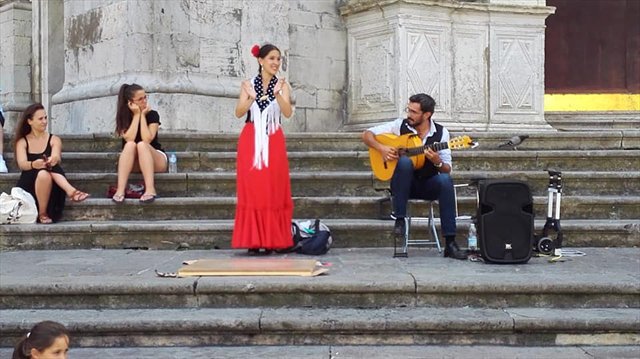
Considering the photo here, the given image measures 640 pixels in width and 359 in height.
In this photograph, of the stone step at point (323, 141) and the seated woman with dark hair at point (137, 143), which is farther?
the stone step at point (323, 141)

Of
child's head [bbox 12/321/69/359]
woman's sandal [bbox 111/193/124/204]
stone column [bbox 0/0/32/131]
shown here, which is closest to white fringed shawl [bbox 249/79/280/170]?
woman's sandal [bbox 111/193/124/204]

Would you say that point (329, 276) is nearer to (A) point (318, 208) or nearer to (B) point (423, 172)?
(B) point (423, 172)

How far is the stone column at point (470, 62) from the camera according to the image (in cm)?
1048

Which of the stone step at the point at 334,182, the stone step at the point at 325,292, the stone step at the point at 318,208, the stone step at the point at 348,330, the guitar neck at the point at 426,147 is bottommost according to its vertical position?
the stone step at the point at 348,330

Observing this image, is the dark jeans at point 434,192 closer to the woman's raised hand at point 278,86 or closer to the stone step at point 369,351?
the woman's raised hand at point 278,86

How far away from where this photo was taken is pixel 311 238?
21.3 ft

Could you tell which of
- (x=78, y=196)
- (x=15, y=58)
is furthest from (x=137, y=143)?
(x=15, y=58)

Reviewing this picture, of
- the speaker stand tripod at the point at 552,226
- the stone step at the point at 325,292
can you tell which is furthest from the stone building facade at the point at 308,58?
the stone step at the point at 325,292

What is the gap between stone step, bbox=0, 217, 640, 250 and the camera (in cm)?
682

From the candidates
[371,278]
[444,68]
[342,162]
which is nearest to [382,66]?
[444,68]

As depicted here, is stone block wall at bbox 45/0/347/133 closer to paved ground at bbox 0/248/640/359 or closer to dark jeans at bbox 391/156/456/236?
paved ground at bbox 0/248/640/359

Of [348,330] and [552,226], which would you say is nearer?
[348,330]

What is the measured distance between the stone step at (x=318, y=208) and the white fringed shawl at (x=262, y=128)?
39.4 inches

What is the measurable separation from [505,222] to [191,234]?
9.31 feet
